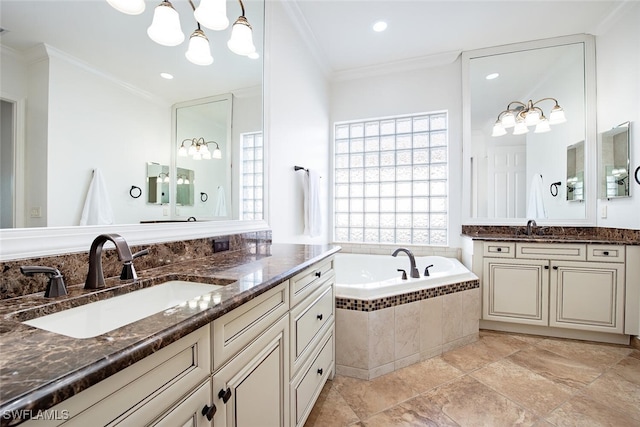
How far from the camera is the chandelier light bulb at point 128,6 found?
3.27 feet

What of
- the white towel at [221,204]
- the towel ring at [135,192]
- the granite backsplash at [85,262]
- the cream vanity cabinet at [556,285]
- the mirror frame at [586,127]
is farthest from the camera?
the mirror frame at [586,127]

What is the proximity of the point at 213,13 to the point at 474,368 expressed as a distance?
2645 millimetres

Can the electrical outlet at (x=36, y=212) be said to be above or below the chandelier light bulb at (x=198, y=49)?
below

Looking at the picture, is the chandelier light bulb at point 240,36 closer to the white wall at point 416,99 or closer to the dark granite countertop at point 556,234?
the white wall at point 416,99

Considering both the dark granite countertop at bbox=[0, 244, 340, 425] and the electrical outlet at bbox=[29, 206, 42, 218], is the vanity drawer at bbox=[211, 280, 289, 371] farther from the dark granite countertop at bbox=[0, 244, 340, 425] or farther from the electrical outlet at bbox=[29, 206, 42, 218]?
the electrical outlet at bbox=[29, 206, 42, 218]

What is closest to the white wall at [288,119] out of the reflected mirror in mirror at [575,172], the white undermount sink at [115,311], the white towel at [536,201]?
the white undermount sink at [115,311]

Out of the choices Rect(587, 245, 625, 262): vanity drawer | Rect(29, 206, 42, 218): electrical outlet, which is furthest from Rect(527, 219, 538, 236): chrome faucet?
Rect(29, 206, 42, 218): electrical outlet

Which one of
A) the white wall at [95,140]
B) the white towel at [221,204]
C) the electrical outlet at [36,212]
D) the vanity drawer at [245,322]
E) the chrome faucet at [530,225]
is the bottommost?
the vanity drawer at [245,322]

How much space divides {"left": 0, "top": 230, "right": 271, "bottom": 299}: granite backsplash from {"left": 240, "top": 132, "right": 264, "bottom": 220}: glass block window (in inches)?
13.7

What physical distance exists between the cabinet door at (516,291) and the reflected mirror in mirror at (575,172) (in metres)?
0.94

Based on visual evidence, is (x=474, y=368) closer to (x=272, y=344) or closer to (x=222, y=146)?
(x=272, y=344)

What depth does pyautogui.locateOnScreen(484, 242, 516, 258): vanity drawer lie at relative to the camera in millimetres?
2479

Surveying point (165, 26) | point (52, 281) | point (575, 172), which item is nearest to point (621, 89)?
point (575, 172)

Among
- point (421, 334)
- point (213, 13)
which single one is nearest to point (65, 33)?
point (213, 13)
